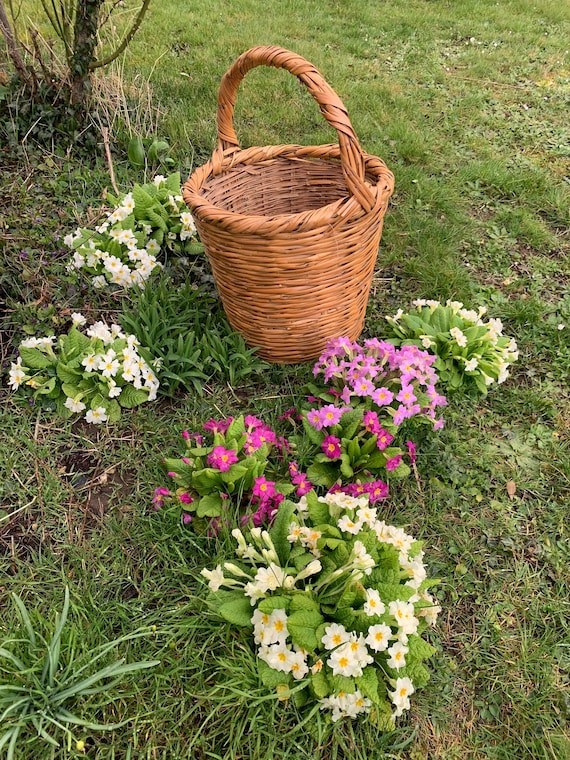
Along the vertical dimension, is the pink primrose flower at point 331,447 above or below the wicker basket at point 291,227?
below

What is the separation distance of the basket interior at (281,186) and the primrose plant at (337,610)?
1.44 metres

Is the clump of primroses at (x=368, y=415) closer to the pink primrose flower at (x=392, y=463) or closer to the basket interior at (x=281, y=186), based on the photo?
the pink primrose flower at (x=392, y=463)

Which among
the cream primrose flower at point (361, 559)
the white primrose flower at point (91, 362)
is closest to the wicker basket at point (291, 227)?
the white primrose flower at point (91, 362)

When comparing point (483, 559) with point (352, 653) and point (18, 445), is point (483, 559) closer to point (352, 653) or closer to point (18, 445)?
point (352, 653)

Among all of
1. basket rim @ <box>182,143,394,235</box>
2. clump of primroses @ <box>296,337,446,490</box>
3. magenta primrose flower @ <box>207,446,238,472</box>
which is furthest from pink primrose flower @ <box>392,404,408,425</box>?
basket rim @ <box>182,143,394,235</box>

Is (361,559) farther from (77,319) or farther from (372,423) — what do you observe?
(77,319)

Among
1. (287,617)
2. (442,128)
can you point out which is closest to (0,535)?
(287,617)

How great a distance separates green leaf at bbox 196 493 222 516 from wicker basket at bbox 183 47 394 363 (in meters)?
0.74

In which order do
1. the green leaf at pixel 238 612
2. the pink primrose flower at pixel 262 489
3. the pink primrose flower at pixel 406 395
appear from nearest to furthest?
the green leaf at pixel 238 612
the pink primrose flower at pixel 262 489
the pink primrose flower at pixel 406 395

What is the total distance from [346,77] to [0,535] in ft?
14.1

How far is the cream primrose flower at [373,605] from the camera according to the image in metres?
1.41

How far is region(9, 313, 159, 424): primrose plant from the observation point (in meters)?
2.16

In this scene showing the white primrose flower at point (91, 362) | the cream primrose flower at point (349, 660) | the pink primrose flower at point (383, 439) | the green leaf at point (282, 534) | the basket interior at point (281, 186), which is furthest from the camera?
the basket interior at point (281, 186)

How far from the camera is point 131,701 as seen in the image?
5.01ft
